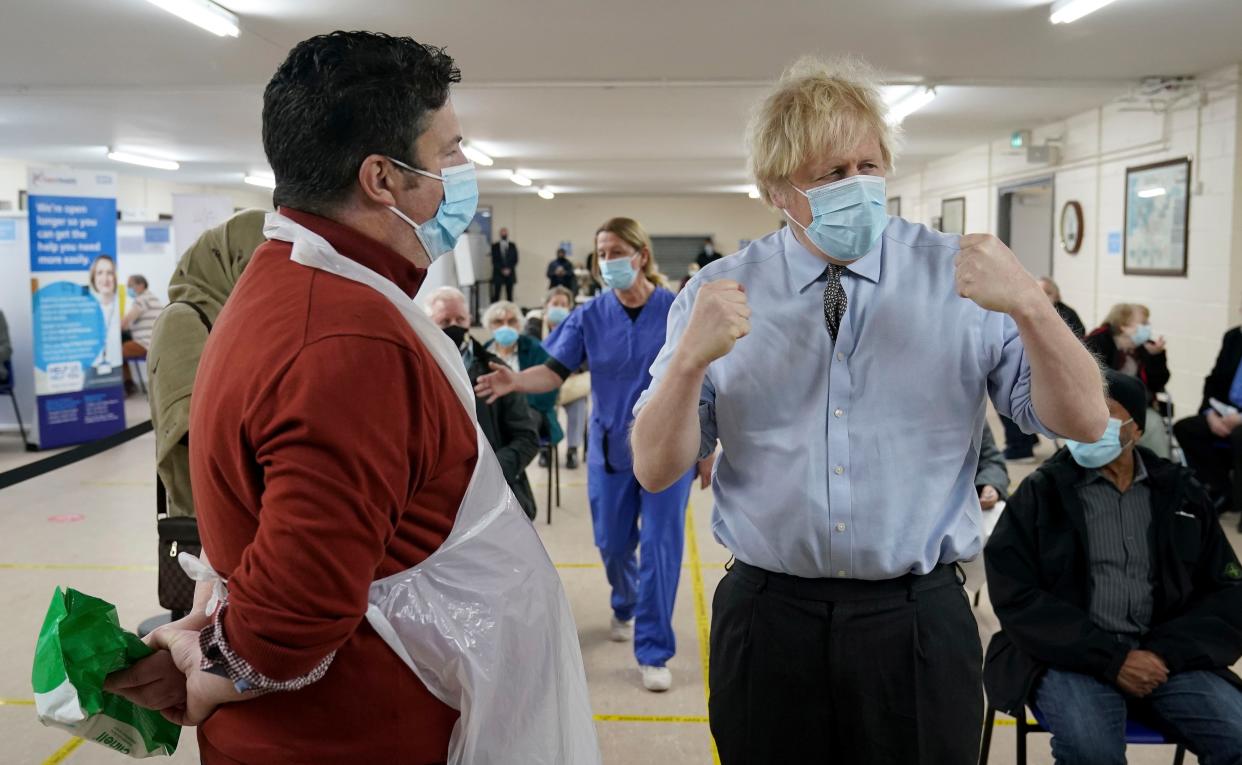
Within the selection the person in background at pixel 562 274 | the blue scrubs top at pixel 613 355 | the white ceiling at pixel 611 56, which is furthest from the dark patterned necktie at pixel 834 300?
the person in background at pixel 562 274

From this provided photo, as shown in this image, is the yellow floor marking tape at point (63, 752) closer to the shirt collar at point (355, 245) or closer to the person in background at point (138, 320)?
the shirt collar at point (355, 245)

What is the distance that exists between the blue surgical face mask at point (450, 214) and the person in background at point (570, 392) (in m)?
5.07

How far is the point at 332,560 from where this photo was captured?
3.48ft

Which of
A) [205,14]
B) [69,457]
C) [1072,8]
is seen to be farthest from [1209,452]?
[69,457]

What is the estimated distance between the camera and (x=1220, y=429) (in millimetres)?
6285

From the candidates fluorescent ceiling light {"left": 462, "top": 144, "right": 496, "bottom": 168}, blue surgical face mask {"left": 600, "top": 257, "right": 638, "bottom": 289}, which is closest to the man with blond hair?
blue surgical face mask {"left": 600, "top": 257, "right": 638, "bottom": 289}

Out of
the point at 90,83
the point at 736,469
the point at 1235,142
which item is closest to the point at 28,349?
the point at 90,83

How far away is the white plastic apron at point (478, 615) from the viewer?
48.5 inches

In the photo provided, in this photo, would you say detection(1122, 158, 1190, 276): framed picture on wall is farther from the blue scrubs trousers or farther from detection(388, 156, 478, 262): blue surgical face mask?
detection(388, 156, 478, 262): blue surgical face mask

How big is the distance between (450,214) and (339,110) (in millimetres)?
257

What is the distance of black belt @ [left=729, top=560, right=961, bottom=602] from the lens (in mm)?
1607

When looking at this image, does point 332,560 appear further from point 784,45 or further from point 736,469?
point 784,45

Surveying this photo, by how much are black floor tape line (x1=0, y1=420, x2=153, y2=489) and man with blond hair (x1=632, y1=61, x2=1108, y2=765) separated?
7407 millimetres

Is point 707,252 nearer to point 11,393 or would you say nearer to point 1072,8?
point 11,393
